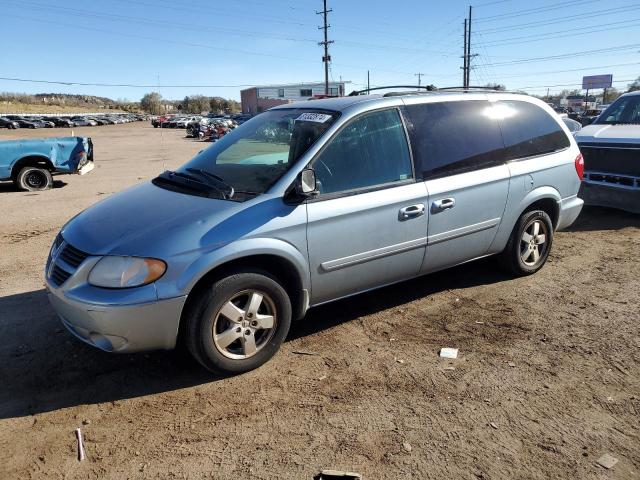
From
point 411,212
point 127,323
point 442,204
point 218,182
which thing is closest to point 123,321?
point 127,323

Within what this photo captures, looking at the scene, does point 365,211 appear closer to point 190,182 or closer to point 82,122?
point 190,182

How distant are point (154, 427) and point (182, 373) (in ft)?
2.01

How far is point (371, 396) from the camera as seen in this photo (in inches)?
126

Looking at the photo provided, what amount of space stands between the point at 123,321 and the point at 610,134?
294 inches

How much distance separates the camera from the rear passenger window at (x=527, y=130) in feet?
15.6

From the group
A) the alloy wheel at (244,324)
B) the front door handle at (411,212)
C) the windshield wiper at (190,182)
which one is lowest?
the alloy wheel at (244,324)

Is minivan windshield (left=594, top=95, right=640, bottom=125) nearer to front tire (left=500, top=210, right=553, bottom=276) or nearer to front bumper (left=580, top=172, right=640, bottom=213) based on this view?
front bumper (left=580, top=172, right=640, bottom=213)

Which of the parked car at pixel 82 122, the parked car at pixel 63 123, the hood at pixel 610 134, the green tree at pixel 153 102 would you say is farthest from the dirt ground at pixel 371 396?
the green tree at pixel 153 102

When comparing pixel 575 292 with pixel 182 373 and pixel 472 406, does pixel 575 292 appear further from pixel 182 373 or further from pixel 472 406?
pixel 182 373

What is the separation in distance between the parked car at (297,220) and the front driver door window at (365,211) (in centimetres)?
1

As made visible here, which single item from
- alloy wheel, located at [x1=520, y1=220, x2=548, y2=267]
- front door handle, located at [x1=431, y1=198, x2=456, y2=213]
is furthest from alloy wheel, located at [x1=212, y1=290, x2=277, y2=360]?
alloy wheel, located at [x1=520, y1=220, x2=548, y2=267]

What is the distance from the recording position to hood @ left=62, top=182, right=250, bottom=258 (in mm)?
3133

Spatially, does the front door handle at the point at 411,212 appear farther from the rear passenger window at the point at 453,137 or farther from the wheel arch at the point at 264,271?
the wheel arch at the point at 264,271

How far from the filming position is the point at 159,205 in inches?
141
